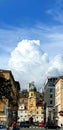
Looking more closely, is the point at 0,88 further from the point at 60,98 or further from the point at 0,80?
the point at 60,98

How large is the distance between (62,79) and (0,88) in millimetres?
98071

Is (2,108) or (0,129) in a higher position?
(2,108)

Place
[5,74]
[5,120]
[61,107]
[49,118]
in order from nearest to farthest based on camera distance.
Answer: [5,120] < [5,74] < [61,107] < [49,118]

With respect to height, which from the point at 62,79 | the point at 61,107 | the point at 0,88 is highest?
the point at 62,79

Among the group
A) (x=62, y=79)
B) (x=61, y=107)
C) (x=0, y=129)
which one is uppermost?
(x=62, y=79)

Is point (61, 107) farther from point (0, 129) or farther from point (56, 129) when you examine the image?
point (0, 129)

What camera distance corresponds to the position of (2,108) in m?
122

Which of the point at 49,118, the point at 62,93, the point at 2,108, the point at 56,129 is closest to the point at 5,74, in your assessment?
the point at 2,108

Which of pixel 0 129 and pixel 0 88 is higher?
pixel 0 88

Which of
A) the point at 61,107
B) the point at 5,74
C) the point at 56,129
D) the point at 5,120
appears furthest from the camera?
the point at 61,107

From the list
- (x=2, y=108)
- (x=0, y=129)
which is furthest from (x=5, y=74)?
(x=0, y=129)

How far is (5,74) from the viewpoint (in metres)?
136

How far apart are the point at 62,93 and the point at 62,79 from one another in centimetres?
625

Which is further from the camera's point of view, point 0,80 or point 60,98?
point 60,98
